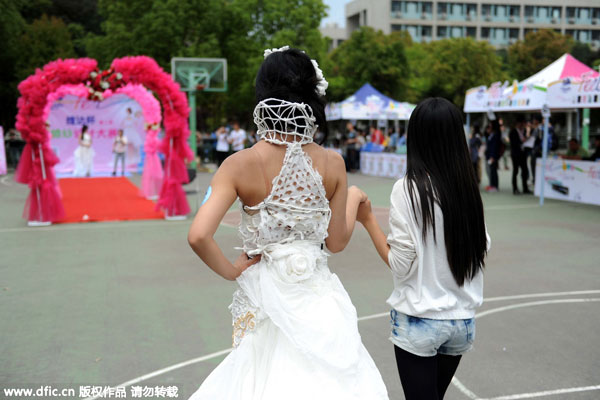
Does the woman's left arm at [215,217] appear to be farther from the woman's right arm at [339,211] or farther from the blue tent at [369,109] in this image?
the blue tent at [369,109]

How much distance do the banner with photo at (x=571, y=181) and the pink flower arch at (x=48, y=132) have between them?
8.33 metres

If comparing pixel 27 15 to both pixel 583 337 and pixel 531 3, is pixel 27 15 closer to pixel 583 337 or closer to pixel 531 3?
pixel 583 337

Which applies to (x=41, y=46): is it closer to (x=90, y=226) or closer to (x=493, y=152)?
(x=90, y=226)

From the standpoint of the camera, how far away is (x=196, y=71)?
19.0 meters

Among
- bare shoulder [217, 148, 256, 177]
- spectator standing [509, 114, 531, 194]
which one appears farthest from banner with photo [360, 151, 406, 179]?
bare shoulder [217, 148, 256, 177]

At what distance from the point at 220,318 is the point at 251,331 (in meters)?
3.10

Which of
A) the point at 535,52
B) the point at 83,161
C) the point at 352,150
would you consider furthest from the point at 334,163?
the point at 535,52

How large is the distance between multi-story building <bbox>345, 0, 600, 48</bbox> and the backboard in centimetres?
5189

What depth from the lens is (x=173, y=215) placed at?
37.0ft

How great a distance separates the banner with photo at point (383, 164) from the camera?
19.3 meters

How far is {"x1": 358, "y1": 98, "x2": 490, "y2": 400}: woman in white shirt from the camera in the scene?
2.30m

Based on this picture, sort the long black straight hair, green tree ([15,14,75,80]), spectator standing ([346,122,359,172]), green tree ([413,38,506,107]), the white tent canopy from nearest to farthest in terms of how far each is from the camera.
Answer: the long black straight hair → the white tent canopy → spectator standing ([346,122,359,172]) → green tree ([15,14,75,80]) → green tree ([413,38,506,107])

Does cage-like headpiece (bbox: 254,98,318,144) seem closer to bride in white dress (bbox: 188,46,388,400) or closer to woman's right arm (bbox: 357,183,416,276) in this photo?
bride in white dress (bbox: 188,46,388,400)

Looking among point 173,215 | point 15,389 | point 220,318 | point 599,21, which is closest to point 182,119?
point 173,215
